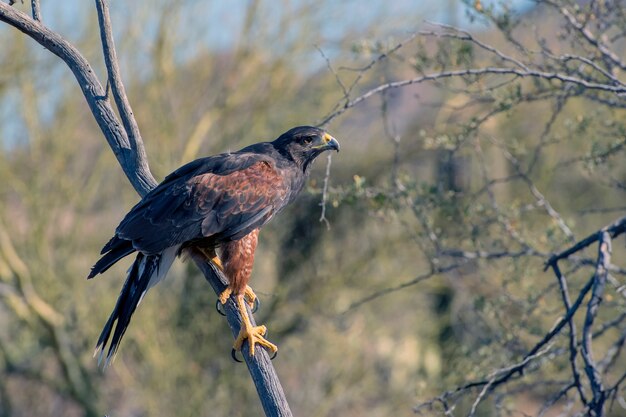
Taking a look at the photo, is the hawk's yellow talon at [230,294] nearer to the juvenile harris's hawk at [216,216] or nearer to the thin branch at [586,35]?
the juvenile harris's hawk at [216,216]

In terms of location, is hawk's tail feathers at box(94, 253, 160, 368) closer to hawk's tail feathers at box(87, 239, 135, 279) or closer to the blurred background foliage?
hawk's tail feathers at box(87, 239, 135, 279)

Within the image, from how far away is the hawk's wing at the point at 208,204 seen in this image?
457 cm

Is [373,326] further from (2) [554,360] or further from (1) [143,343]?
(2) [554,360]

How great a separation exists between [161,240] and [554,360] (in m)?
3.18

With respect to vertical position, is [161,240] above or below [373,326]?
below

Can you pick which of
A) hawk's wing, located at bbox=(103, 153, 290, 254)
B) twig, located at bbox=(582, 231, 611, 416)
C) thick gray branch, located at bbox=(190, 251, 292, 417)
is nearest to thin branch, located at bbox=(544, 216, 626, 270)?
twig, located at bbox=(582, 231, 611, 416)

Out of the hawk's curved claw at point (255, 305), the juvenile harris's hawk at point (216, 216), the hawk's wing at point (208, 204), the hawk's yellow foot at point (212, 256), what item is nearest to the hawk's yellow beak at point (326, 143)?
the juvenile harris's hawk at point (216, 216)

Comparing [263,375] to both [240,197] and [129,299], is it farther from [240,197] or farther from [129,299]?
[240,197]

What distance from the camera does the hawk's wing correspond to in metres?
4.57

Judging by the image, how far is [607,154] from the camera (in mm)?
5625

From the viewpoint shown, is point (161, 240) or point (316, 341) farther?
point (316, 341)

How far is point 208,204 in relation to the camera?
15.8 ft

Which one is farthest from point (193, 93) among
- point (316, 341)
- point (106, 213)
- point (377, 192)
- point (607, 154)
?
point (607, 154)

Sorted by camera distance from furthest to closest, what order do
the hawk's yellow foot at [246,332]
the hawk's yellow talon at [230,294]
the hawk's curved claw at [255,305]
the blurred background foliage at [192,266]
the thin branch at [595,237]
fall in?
the blurred background foliage at [192,266] < the hawk's curved claw at [255,305] < the hawk's yellow talon at [230,294] < the hawk's yellow foot at [246,332] < the thin branch at [595,237]
